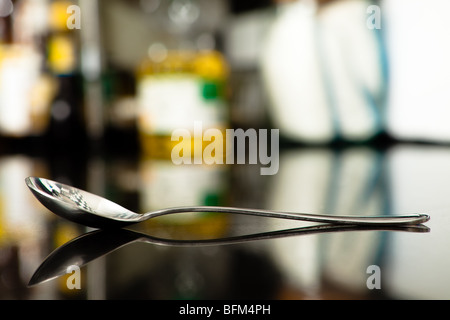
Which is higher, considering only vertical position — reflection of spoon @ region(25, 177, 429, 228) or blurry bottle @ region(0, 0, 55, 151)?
blurry bottle @ region(0, 0, 55, 151)

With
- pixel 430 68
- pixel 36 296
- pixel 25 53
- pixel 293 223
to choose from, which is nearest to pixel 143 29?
pixel 25 53

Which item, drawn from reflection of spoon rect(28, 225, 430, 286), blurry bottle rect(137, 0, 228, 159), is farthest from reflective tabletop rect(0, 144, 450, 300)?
blurry bottle rect(137, 0, 228, 159)

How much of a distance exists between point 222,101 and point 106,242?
2.20 feet

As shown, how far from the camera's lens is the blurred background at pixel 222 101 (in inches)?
19.8

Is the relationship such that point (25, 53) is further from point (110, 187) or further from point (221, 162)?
point (110, 187)

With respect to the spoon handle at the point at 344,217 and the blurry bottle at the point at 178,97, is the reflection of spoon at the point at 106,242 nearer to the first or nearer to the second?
the spoon handle at the point at 344,217

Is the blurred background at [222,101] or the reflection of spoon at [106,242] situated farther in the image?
the blurred background at [222,101]

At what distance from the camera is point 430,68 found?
81 cm

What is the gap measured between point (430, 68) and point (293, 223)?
587 millimetres

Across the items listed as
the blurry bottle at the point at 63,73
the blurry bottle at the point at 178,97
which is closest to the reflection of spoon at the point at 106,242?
the blurry bottle at the point at 178,97

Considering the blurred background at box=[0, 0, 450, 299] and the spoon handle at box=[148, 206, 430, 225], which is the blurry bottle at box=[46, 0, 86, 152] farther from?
the spoon handle at box=[148, 206, 430, 225]

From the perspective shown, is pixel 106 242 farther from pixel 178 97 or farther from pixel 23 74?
pixel 23 74

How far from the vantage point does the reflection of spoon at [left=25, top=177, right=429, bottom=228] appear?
0.31 m
